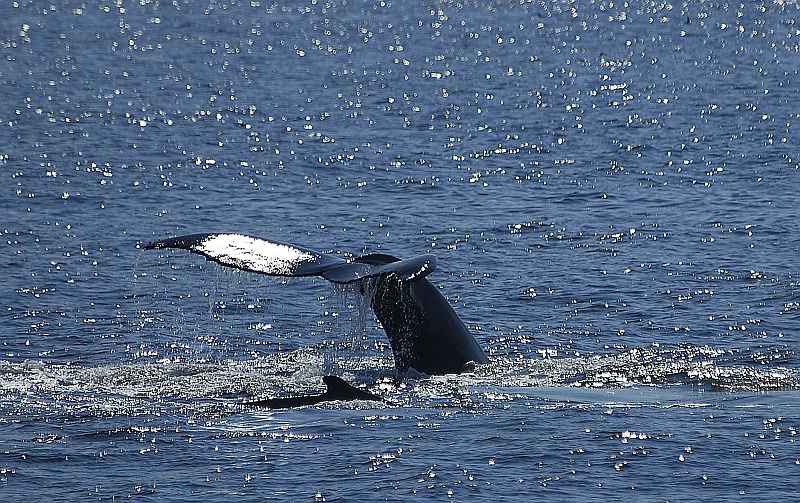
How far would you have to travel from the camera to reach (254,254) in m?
11.2

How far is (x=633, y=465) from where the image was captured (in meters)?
10.8

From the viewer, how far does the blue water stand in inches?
431

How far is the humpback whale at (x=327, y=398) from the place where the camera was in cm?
1217

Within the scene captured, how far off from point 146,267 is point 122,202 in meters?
4.50

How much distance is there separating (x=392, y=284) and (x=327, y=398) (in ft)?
3.45

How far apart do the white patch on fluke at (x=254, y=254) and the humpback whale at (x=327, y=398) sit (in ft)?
4.63

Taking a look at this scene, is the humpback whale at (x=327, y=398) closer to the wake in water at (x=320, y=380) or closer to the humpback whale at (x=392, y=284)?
the wake in water at (x=320, y=380)

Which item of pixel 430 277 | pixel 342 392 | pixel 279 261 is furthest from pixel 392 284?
pixel 430 277

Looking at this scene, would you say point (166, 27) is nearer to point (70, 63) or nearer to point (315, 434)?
point (70, 63)

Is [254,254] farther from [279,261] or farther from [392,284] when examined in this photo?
[392,284]

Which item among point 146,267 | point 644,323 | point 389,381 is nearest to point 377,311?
point 389,381

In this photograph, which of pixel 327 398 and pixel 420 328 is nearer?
pixel 327 398

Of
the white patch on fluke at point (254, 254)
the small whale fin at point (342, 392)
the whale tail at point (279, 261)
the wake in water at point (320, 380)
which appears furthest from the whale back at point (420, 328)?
the white patch on fluke at point (254, 254)

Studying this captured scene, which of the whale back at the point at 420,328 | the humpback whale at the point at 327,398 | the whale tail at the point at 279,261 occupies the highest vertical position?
the whale tail at the point at 279,261
